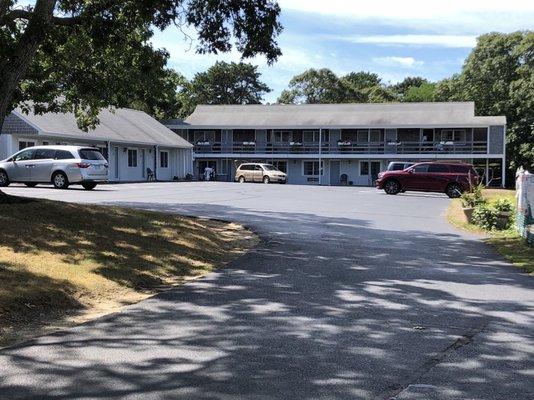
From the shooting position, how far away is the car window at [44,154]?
957 inches

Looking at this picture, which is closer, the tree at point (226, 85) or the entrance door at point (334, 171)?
the entrance door at point (334, 171)

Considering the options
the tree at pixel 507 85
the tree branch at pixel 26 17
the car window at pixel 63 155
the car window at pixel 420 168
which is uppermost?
the tree at pixel 507 85

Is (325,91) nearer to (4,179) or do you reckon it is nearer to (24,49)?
(4,179)

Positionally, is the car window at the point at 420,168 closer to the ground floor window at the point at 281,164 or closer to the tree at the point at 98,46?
the tree at the point at 98,46

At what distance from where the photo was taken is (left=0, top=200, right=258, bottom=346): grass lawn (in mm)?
6500

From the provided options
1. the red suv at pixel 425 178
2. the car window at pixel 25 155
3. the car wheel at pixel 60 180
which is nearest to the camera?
the car wheel at pixel 60 180

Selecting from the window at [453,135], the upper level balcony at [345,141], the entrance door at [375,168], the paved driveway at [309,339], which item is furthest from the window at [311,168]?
the paved driveway at [309,339]

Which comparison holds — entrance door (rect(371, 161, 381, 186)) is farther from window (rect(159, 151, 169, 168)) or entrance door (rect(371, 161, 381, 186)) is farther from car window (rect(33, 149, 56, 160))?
car window (rect(33, 149, 56, 160))

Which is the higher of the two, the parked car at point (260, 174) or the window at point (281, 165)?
the window at point (281, 165)

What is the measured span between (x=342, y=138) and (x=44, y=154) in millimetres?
32461

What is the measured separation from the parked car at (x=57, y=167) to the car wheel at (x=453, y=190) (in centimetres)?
1642

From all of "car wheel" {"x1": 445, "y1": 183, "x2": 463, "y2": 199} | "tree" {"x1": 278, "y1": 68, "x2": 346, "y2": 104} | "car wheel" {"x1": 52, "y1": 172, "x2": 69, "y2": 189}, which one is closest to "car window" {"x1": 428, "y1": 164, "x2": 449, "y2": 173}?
"car wheel" {"x1": 445, "y1": 183, "x2": 463, "y2": 199}

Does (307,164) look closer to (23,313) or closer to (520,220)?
(520,220)

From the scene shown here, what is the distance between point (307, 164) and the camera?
5338 centimetres
